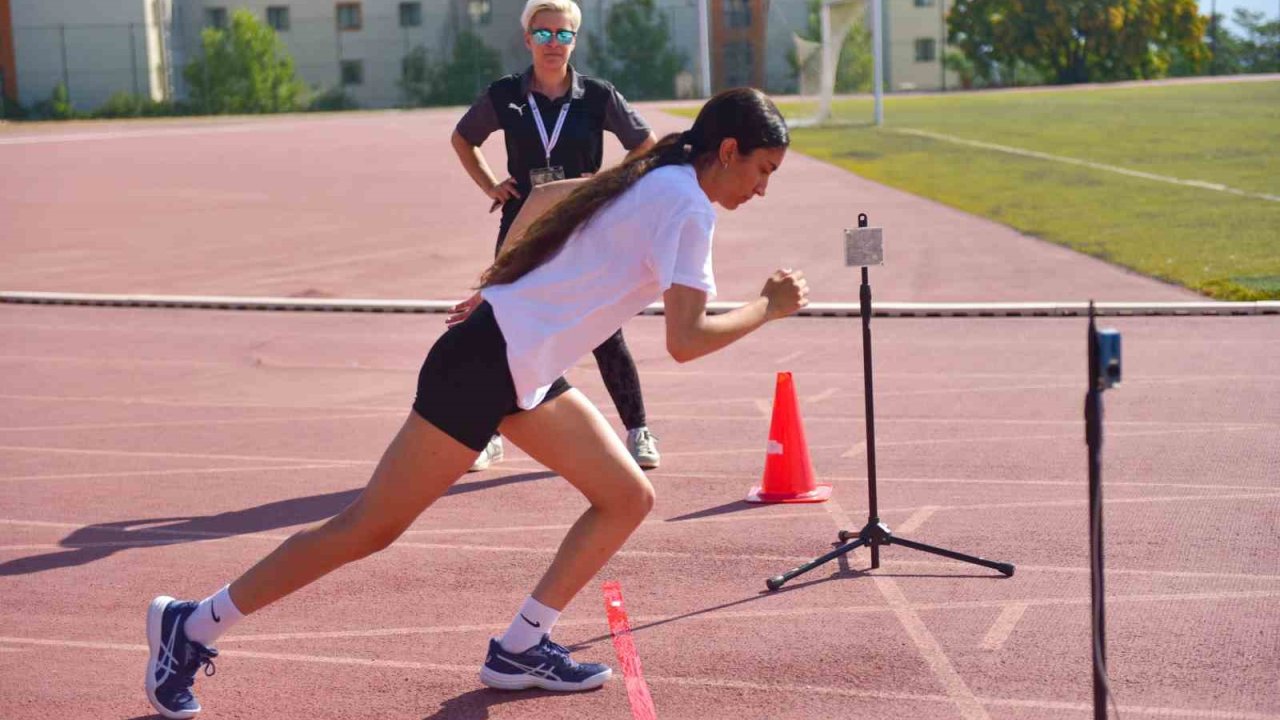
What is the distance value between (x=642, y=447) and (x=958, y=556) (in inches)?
89.9

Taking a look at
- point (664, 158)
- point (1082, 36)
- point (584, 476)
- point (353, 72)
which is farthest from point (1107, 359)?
point (353, 72)

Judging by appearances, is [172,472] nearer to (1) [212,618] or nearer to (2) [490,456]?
(2) [490,456]

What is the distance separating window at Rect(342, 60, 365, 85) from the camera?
290ft

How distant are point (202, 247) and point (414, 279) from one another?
4.19 metres

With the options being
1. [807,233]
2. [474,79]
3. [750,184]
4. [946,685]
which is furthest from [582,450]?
[474,79]

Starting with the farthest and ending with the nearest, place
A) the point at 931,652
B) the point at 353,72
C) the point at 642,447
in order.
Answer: the point at 353,72 → the point at 642,447 → the point at 931,652

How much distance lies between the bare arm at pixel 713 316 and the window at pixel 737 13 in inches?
3329

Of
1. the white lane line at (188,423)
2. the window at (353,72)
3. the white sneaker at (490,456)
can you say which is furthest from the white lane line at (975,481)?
the window at (353,72)

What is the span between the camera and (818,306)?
13.2 m

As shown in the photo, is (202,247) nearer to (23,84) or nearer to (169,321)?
(169,321)

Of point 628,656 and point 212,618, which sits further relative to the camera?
point 628,656

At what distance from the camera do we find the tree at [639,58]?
82.7 m

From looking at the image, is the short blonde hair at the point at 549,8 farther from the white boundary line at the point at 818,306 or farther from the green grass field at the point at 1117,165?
the green grass field at the point at 1117,165

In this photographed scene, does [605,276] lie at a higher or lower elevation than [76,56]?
lower
